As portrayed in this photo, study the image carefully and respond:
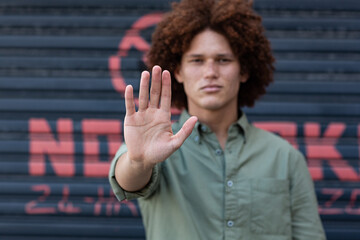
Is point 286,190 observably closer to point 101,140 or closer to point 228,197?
point 228,197

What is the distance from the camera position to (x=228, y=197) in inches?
64.9

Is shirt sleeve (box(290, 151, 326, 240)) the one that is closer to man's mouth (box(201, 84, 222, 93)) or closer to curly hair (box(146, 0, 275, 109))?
man's mouth (box(201, 84, 222, 93))

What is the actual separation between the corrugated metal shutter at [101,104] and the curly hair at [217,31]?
978mm

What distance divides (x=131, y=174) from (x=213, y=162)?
47 cm

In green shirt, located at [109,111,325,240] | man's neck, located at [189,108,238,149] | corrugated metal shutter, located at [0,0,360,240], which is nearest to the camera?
A: green shirt, located at [109,111,325,240]

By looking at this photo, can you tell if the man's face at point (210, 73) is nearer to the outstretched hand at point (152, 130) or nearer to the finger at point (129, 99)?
the outstretched hand at point (152, 130)

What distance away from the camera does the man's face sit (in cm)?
174

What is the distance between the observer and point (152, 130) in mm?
1404

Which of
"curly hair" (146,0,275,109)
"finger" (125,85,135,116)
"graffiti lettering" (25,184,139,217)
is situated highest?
→ "curly hair" (146,0,275,109)

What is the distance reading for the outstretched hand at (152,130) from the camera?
1.37 meters

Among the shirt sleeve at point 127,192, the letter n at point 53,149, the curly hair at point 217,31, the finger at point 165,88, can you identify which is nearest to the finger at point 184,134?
the finger at point 165,88

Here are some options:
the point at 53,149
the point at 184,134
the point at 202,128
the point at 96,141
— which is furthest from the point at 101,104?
the point at 184,134

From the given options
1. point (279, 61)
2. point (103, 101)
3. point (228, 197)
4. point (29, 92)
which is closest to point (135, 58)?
point (103, 101)

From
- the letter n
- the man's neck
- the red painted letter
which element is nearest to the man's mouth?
the man's neck
